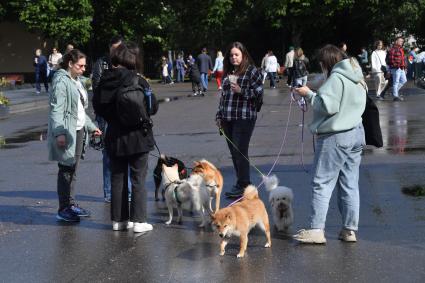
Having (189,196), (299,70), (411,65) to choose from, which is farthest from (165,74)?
(189,196)

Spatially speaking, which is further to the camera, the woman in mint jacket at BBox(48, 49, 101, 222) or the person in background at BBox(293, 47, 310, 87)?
the person in background at BBox(293, 47, 310, 87)

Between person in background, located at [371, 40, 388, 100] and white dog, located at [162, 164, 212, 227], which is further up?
person in background, located at [371, 40, 388, 100]

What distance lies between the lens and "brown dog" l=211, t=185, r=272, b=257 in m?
5.99

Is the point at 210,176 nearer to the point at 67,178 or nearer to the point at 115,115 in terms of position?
the point at 115,115

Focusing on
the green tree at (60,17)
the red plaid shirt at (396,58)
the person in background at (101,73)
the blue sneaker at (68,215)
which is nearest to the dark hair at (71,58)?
the person in background at (101,73)

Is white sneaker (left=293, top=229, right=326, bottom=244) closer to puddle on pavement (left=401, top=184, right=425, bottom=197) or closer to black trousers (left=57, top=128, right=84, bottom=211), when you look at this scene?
puddle on pavement (left=401, top=184, right=425, bottom=197)

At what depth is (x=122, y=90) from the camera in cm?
686

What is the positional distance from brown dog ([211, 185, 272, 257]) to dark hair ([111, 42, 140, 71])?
1703 millimetres

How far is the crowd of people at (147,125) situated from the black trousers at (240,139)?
1 centimetres

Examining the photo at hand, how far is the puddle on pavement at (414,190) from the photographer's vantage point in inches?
339

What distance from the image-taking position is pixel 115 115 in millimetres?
6988

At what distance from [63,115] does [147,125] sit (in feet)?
3.67

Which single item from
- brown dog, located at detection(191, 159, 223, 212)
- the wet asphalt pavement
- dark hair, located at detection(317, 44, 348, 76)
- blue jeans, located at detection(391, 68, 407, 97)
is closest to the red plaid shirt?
blue jeans, located at detection(391, 68, 407, 97)

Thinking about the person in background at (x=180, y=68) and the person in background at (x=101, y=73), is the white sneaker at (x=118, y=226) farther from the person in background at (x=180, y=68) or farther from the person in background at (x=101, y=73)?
the person in background at (x=180, y=68)
